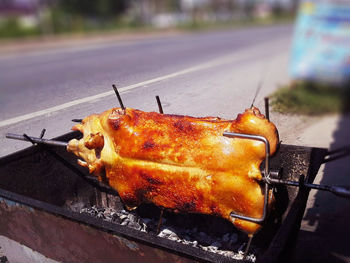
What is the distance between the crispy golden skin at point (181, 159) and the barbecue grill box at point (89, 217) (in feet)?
0.91

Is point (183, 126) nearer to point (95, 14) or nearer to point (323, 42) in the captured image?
point (323, 42)

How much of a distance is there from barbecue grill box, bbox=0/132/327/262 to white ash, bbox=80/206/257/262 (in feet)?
0.23

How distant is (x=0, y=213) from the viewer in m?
2.19

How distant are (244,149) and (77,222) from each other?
3.33 ft

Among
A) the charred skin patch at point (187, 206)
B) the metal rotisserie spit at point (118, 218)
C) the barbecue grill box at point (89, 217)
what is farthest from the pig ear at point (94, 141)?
the charred skin patch at point (187, 206)

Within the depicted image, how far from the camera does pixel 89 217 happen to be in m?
1.74

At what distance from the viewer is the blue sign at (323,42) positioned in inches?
258

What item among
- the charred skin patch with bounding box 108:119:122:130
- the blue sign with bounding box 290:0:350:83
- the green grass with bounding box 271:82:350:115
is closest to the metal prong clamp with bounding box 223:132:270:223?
the charred skin patch with bounding box 108:119:122:130

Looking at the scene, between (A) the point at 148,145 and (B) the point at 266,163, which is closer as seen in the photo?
(B) the point at 266,163

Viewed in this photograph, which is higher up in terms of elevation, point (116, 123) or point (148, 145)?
point (116, 123)

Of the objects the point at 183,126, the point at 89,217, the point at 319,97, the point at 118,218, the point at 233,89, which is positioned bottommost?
the point at 319,97

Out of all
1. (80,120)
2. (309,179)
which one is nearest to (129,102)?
(80,120)

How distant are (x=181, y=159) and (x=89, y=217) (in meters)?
0.61

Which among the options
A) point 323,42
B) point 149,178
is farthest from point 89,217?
point 323,42
